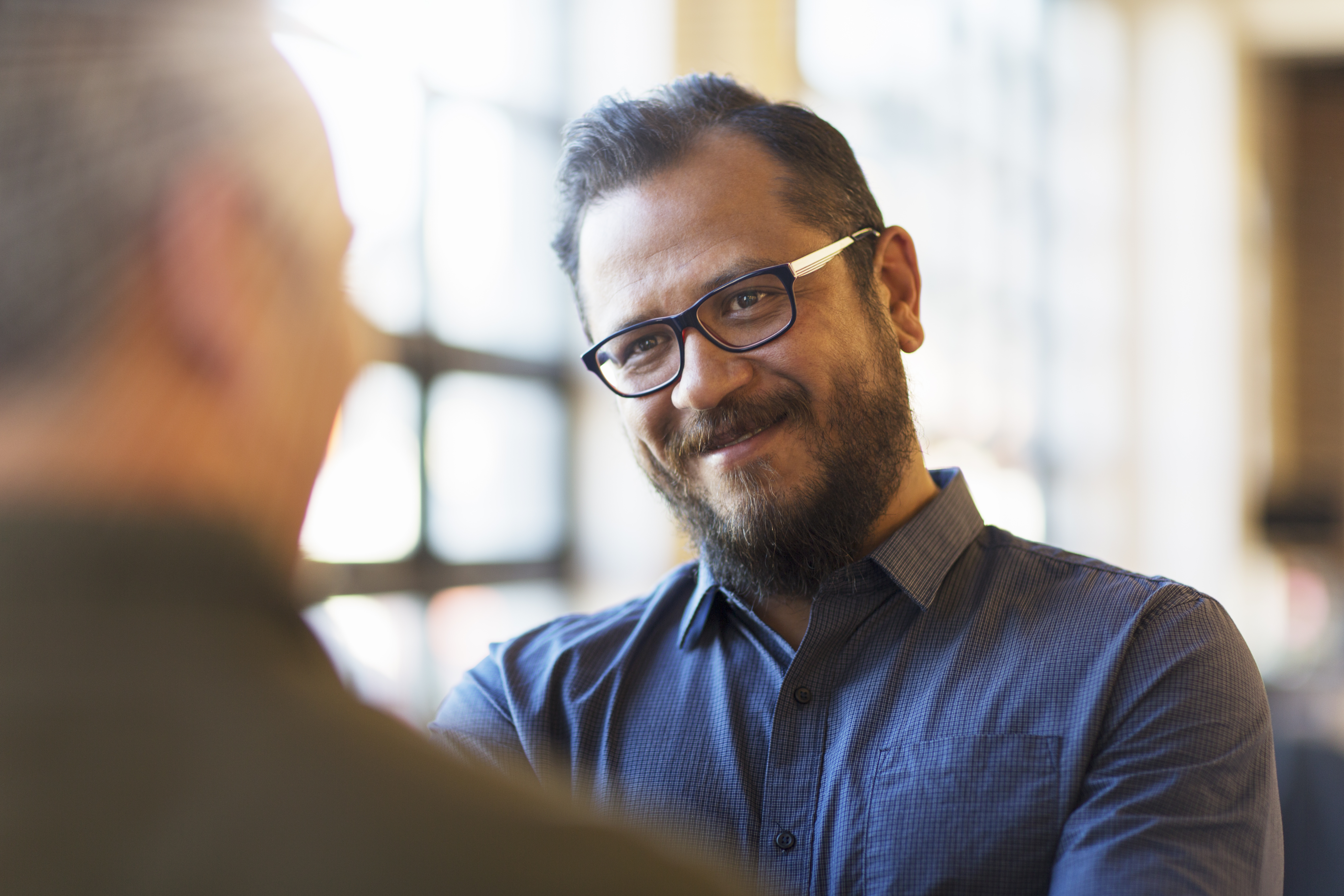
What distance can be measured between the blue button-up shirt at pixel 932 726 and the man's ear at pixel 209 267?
3.11 ft

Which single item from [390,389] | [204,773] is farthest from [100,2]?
[390,389]

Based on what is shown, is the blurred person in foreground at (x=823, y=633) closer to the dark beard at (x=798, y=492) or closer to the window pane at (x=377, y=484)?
the dark beard at (x=798, y=492)

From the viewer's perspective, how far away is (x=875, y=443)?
1.52 meters

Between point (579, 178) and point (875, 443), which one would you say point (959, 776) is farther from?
point (579, 178)

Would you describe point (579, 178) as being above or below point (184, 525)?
above

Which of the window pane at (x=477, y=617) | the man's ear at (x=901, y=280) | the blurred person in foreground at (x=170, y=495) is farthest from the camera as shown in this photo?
the window pane at (x=477, y=617)

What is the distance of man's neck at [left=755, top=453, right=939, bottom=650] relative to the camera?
1498 millimetres

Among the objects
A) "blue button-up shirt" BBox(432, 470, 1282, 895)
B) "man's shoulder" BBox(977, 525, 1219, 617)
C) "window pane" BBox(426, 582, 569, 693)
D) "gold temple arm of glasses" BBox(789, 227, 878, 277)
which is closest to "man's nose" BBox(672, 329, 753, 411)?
"gold temple arm of glasses" BBox(789, 227, 878, 277)

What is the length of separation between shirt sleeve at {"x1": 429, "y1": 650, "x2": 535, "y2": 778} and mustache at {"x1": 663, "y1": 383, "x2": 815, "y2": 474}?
16.9 inches

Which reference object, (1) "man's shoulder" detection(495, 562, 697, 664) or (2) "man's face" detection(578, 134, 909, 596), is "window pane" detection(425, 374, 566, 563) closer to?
(1) "man's shoulder" detection(495, 562, 697, 664)

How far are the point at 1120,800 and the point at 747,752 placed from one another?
0.42 metres

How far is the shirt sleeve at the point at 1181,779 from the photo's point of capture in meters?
1.08

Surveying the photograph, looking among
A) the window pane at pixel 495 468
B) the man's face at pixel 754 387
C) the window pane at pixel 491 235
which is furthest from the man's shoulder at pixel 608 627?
the window pane at pixel 491 235

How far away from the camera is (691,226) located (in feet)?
4.90
